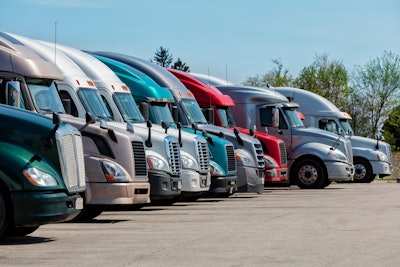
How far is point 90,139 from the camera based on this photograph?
18938 millimetres

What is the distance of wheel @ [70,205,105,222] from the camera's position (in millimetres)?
19062

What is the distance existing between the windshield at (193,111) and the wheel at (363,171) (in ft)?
49.8

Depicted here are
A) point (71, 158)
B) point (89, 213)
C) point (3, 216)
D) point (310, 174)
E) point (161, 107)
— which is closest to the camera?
point (3, 216)

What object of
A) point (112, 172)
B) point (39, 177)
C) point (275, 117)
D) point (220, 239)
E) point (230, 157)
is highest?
point (275, 117)

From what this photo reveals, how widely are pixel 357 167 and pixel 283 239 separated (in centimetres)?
2847

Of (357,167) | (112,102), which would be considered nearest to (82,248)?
(112,102)

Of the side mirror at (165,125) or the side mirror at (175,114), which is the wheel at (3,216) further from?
the side mirror at (175,114)

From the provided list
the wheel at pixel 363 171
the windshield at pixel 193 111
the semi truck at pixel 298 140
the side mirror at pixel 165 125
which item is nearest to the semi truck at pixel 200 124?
the windshield at pixel 193 111

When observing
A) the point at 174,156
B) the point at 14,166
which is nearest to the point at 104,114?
the point at 174,156

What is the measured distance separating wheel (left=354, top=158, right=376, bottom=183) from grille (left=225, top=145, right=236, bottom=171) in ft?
53.1

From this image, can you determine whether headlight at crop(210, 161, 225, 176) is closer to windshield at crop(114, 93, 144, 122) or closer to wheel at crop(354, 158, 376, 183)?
windshield at crop(114, 93, 144, 122)

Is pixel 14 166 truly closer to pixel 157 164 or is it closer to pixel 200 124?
pixel 157 164

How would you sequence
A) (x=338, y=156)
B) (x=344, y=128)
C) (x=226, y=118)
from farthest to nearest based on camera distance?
(x=344, y=128) < (x=338, y=156) < (x=226, y=118)

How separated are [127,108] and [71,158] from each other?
8.39m
